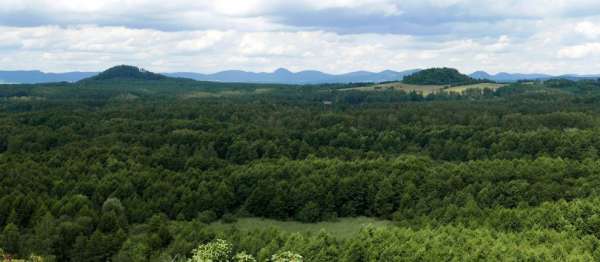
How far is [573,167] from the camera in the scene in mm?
87125

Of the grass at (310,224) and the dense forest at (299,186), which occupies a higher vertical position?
the dense forest at (299,186)

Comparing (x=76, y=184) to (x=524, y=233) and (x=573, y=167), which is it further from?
(x=573, y=167)

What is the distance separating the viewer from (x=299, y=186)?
89.3 metres

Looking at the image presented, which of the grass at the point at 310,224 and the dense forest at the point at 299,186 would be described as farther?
the grass at the point at 310,224

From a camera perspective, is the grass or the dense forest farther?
the grass

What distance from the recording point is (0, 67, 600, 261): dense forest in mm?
52625

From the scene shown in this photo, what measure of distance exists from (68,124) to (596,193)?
12463 centimetres

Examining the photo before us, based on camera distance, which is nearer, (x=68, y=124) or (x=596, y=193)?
(x=596, y=193)

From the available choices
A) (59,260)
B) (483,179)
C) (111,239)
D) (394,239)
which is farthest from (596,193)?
(59,260)

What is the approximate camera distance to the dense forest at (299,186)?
173 feet

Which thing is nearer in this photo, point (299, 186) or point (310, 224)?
point (310, 224)

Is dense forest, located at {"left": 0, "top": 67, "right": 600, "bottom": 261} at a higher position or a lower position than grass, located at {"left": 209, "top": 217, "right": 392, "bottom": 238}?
higher

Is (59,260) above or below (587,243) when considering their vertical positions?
below

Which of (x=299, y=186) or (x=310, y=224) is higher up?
(x=299, y=186)
